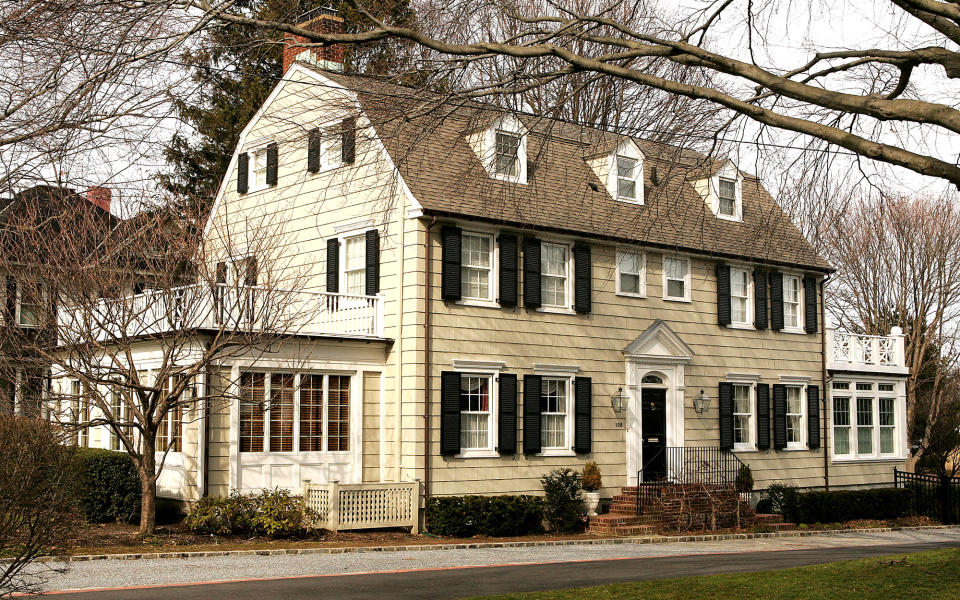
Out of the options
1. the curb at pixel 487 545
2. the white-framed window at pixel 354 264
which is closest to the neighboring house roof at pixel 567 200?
the white-framed window at pixel 354 264

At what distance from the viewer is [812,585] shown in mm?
12445

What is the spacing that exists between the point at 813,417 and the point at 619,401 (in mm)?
7670

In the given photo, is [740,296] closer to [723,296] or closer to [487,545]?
[723,296]

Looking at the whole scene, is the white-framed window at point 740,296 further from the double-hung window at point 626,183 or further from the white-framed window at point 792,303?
the double-hung window at point 626,183

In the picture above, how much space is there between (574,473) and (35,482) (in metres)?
15.1

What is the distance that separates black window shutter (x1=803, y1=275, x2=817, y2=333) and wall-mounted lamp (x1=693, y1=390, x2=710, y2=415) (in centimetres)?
520

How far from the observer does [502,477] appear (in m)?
21.2

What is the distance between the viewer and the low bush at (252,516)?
17625 mm

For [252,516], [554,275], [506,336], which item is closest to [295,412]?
[252,516]

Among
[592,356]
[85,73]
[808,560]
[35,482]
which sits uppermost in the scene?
[85,73]

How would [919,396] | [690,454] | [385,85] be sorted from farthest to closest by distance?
1. [919,396]
2. [690,454]
3. [385,85]

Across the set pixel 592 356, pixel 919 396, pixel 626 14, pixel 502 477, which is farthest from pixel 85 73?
pixel 919 396

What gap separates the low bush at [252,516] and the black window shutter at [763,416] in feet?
42.6

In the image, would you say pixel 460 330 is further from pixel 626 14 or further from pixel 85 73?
pixel 85 73
